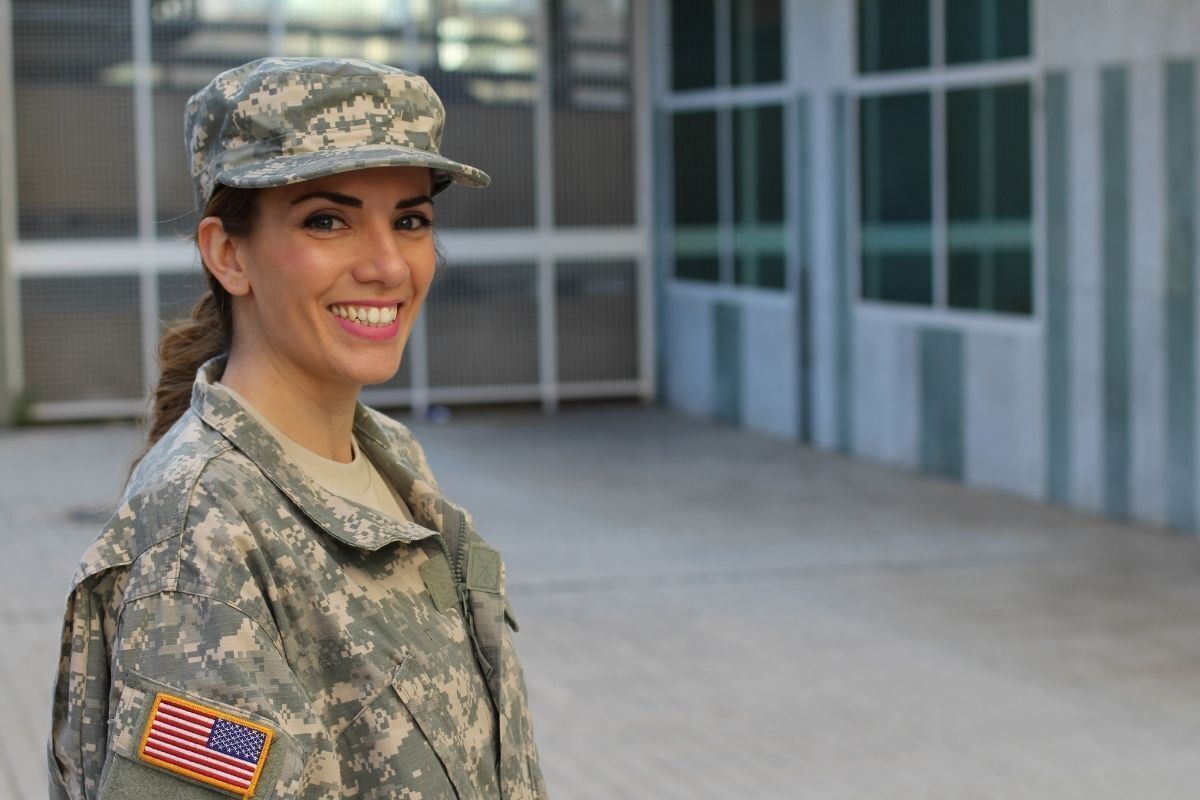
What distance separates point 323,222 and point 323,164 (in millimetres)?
127

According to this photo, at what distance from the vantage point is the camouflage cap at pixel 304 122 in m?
1.95

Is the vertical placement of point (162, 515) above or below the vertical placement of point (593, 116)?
below

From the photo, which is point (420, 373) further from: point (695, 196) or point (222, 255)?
point (222, 255)

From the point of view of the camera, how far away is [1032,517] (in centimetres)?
1115

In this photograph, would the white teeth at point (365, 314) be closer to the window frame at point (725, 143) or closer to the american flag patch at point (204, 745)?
the american flag patch at point (204, 745)

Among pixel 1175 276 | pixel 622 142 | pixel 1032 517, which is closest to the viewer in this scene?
pixel 1175 276

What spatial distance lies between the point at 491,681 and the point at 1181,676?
5.94 metres

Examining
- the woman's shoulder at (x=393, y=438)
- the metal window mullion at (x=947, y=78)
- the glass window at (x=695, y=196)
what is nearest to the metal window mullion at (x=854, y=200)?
the metal window mullion at (x=947, y=78)

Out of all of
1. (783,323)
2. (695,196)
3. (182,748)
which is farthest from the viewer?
(695,196)

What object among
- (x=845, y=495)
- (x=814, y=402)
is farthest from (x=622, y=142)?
(x=845, y=495)

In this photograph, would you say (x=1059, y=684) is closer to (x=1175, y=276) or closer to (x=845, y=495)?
(x=1175, y=276)

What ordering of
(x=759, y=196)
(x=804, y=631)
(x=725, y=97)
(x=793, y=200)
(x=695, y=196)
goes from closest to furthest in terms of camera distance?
(x=804, y=631), (x=793, y=200), (x=759, y=196), (x=725, y=97), (x=695, y=196)

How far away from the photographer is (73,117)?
52.9ft

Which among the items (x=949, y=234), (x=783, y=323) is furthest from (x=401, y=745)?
(x=783, y=323)
